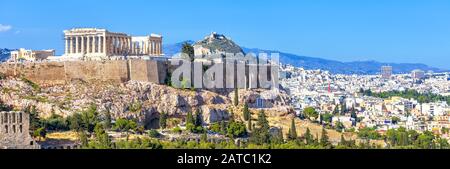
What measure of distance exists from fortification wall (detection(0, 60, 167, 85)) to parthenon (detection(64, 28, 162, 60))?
6.03 feet

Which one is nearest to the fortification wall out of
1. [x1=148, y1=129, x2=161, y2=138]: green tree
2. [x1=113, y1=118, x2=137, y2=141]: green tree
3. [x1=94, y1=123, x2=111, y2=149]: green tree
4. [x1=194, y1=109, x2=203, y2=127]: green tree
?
[x1=194, y1=109, x2=203, y2=127]: green tree

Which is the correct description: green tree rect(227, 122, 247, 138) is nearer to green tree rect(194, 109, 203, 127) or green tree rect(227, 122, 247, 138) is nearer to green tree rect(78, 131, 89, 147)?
green tree rect(194, 109, 203, 127)

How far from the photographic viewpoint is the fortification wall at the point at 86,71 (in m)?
40.3

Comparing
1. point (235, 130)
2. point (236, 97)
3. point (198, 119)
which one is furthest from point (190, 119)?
point (236, 97)

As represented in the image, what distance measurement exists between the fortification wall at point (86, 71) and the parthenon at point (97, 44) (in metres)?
1.84

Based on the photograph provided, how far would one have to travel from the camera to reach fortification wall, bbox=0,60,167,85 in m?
40.3

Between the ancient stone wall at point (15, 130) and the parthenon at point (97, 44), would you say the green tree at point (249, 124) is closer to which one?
the parthenon at point (97, 44)

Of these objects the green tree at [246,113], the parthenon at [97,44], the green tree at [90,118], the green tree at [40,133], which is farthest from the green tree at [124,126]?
the parthenon at [97,44]
